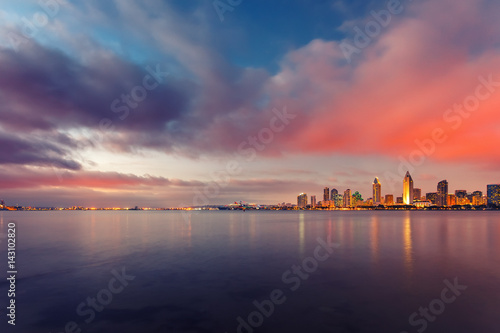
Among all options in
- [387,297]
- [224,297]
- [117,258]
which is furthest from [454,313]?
[117,258]

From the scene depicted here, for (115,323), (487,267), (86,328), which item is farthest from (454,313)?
(86,328)

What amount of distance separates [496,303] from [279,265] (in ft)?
61.3

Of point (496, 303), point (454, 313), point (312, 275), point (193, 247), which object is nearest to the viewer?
point (454, 313)

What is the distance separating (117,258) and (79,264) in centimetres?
453

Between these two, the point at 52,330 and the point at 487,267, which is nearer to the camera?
the point at 52,330

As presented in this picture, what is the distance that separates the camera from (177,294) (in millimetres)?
21656

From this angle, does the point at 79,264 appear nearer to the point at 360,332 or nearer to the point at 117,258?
the point at 117,258

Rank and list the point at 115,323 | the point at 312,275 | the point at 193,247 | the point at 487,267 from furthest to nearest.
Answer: the point at 193,247 < the point at 487,267 < the point at 312,275 < the point at 115,323

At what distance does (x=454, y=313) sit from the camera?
18078 millimetres

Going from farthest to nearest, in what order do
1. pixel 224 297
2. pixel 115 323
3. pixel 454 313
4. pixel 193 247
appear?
pixel 193 247 → pixel 224 297 → pixel 454 313 → pixel 115 323

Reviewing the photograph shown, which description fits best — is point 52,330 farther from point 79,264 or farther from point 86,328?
point 79,264

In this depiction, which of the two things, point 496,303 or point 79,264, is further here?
point 79,264

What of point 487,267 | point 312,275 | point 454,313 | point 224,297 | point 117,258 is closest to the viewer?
point 454,313

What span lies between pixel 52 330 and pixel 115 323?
3.36 meters
